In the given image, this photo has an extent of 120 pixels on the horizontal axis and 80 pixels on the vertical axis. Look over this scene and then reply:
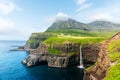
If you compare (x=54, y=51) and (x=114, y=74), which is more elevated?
(x=114, y=74)

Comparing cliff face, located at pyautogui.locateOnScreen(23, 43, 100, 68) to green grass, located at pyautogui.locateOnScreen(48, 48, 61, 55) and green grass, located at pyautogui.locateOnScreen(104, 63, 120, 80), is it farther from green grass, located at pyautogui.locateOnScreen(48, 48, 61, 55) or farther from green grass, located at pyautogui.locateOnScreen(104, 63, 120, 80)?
green grass, located at pyautogui.locateOnScreen(104, 63, 120, 80)

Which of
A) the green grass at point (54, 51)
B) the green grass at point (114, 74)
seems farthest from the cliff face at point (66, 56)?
the green grass at point (114, 74)

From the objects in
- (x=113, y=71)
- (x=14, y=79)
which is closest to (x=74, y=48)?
(x=14, y=79)

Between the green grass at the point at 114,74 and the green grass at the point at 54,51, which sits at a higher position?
the green grass at the point at 114,74

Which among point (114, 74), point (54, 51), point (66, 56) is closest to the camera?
point (114, 74)

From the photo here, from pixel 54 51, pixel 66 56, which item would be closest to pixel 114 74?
pixel 66 56

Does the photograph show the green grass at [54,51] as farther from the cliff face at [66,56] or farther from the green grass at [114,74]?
the green grass at [114,74]

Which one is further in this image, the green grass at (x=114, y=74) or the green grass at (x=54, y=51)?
the green grass at (x=54, y=51)

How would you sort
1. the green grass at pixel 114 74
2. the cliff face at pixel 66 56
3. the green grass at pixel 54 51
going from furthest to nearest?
1. the green grass at pixel 54 51
2. the cliff face at pixel 66 56
3. the green grass at pixel 114 74

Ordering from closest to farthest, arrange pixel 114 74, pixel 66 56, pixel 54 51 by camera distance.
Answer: pixel 114 74 → pixel 66 56 → pixel 54 51

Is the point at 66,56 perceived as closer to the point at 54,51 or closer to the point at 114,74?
the point at 54,51

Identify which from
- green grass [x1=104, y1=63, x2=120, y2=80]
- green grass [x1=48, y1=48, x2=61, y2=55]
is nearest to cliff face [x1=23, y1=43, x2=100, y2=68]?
green grass [x1=48, y1=48, x2=61, y2=55]
